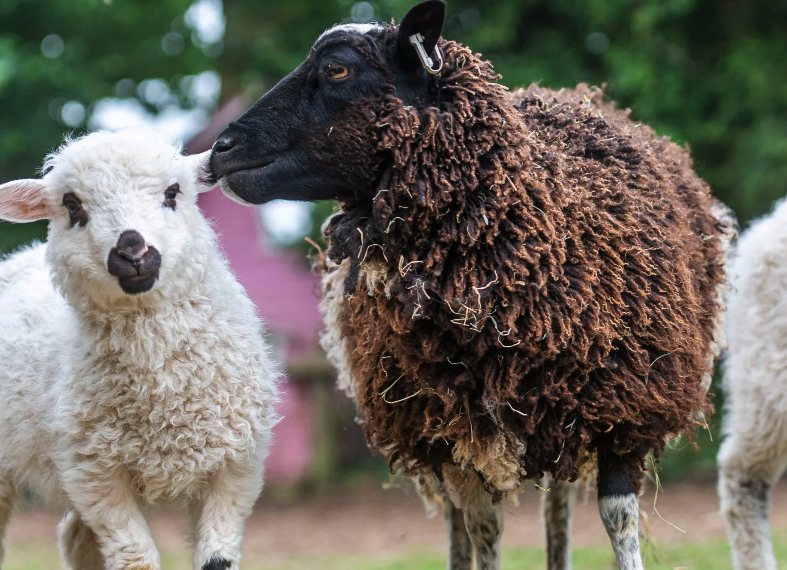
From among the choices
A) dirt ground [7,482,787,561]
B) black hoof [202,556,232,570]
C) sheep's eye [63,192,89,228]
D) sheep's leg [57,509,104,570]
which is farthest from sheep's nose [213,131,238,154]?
dirt ground [7,482,787,561]

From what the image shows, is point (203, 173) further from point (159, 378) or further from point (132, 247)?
point (159, 378)

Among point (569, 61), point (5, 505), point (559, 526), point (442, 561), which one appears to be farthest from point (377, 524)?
point (5, 505)

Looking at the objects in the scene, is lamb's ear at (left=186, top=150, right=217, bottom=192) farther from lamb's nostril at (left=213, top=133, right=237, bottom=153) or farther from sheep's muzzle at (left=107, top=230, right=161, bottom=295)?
sheep's muzzle at (left=107, top=230, right=161, bottom=295)

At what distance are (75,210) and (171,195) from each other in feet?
1.27

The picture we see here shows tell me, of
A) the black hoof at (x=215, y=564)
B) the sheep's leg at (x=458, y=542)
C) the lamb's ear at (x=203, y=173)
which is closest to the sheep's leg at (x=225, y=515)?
the black hoof at (x=215, y=564)

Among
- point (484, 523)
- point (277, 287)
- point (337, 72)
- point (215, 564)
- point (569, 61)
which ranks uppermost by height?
point (569, 61)

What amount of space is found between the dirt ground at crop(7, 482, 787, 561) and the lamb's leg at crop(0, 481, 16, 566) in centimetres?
398

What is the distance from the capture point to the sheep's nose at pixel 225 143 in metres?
3.88

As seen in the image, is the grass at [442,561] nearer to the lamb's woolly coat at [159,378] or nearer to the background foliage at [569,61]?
the background foliage at [569,61]

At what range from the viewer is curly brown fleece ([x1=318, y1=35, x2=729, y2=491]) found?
12.1 ft

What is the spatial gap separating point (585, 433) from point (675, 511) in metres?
7.22

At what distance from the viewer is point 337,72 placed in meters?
3.75

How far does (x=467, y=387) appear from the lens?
3.87 metres

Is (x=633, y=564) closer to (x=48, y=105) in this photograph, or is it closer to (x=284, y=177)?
(x=284, y=177)
